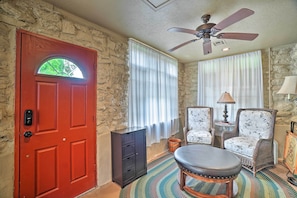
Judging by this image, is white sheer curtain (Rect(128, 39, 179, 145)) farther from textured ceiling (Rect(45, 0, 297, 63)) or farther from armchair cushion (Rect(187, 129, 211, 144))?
armchair cushion (Rect(187, 129, 211, 144))

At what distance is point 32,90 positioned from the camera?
1.65 meters

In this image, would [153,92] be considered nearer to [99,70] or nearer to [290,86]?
[99,70]

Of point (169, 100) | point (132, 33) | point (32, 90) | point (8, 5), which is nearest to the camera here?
point (8, 5)

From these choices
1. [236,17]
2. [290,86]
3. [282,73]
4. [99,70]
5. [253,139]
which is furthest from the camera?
[282,73]

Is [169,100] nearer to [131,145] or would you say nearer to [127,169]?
[131,145]

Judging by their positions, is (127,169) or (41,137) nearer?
(41,137)

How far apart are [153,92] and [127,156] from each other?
59.1 inches

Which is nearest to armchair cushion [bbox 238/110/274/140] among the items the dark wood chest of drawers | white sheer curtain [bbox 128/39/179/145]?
white sheer curtain [bbox 128/39/179/145]

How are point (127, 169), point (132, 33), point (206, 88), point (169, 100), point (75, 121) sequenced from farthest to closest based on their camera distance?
1. point (206, 88)
2. point (169, 100)
3. point (132, 33)
4. point (127, 169)
5. point (75, 121)

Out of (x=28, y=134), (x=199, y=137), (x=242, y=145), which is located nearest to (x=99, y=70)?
(x=28, y=134)

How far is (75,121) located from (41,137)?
1.40 feet

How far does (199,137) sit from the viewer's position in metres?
3.30

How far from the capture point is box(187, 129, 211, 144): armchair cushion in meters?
3.25

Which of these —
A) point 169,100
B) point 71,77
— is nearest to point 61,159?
point 71,77
